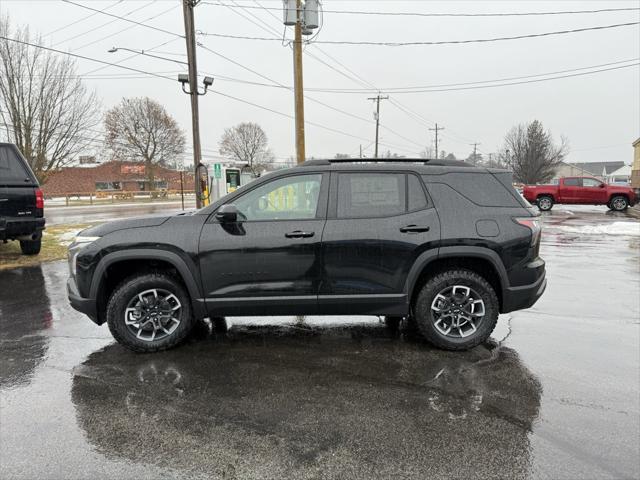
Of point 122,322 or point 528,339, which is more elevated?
point 122,322

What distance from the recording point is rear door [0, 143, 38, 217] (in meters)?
7.62

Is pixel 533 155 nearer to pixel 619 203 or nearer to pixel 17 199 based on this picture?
pixel 619 203

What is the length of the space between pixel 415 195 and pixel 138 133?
46023mm

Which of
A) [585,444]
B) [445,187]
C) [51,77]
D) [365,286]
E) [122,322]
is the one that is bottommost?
[585,444]

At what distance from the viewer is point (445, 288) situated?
402 centimetres

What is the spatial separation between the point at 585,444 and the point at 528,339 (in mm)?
1870

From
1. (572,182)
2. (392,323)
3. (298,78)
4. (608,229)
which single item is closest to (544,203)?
(572,182)

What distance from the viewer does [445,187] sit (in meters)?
4.10

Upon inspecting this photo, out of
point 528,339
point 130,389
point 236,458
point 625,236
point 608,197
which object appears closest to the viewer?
point 236,458

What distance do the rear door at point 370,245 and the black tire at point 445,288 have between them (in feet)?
0.69

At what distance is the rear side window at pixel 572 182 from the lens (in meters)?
22.3

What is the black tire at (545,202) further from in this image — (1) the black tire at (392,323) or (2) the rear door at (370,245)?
(2) the rear door at (370,245)

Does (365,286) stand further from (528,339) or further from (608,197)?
(608,197)

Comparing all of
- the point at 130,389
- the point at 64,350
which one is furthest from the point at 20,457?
the point at 64,350
